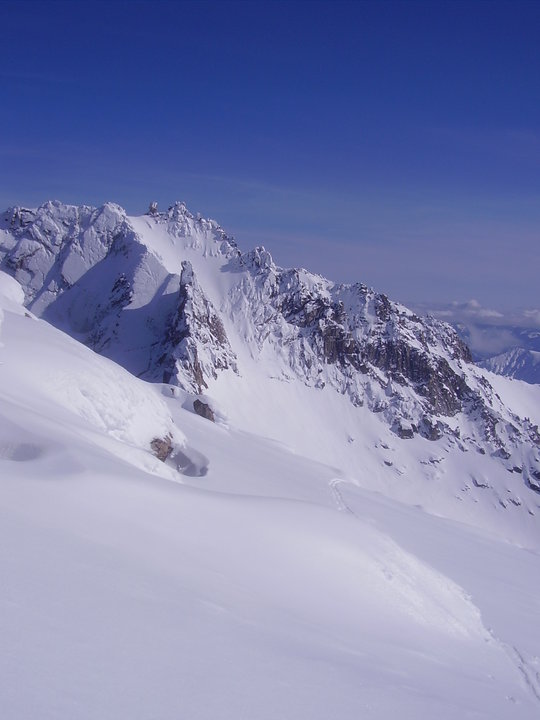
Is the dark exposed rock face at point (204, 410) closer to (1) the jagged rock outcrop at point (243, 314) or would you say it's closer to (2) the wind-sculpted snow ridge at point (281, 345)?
(2) the wind-sculpted snow ridge at point (281, 345)

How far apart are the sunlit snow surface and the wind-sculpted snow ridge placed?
258ft

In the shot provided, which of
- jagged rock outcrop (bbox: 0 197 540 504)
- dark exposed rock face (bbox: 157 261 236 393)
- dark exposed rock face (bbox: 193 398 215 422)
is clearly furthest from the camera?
jagged rock outcrop (bbox: 0 197 540 504)

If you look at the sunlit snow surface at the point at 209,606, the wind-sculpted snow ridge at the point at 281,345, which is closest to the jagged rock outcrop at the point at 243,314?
the wind-sculpted snow ridge at the point at 281,345

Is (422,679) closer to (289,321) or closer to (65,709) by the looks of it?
(65,709)

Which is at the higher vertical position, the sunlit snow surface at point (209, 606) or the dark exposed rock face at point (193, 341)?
the dark exposed rock face at point (193, 341)

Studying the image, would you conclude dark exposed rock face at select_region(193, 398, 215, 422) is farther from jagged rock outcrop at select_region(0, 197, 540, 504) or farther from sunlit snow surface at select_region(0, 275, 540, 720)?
jagged rock outcrop at select_region(0, 197, 540, 504)

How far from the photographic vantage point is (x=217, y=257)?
12156cm

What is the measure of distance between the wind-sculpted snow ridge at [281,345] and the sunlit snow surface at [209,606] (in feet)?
258

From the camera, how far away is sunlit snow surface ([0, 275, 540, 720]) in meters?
4.78

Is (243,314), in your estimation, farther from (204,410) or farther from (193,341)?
(204,410)

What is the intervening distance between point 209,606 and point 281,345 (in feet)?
358

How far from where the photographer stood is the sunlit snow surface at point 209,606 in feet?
15.7

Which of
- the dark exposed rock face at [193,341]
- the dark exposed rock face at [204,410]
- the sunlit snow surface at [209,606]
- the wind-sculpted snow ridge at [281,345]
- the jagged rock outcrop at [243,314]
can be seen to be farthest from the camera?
the jagged rock outcrop at [243,314]

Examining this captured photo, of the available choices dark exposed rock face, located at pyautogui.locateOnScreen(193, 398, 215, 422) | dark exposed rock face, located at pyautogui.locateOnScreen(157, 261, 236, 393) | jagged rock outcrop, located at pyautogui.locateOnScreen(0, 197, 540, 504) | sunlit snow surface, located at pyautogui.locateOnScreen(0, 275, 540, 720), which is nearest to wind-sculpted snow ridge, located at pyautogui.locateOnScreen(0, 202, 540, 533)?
jagged rock outcrop, located at pyautogui.locateOnScreen(0, 197, 540, 504)
